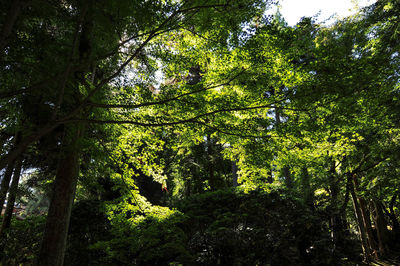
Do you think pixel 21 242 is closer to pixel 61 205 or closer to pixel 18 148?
pixel 61 205

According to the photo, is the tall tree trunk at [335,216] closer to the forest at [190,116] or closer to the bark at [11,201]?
the forest at [190,116]

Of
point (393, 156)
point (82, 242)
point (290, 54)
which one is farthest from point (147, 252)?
point (393, 156)

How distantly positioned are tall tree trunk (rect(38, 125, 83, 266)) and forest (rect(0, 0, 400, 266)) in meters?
0.02

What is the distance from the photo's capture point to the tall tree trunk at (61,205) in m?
4.02

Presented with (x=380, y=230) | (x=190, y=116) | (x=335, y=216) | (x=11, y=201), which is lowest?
(x=380, y=230)

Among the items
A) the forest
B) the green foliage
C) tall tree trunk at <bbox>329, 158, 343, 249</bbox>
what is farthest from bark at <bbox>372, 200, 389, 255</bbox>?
the green foliage

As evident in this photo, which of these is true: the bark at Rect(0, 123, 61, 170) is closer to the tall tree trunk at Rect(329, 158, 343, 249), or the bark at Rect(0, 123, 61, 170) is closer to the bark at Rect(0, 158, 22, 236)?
the bark at Rect(0, 158, 22, 236)

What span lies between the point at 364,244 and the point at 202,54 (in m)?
8.15

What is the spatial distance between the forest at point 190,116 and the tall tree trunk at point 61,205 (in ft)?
0.08

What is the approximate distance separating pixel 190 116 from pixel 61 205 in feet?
10.3

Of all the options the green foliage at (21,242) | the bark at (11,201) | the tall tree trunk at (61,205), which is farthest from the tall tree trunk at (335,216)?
the bark at (11,201)

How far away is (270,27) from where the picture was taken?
3.99 m

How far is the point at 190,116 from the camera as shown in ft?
15.7

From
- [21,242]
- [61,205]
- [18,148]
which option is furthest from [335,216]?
[21,242]
